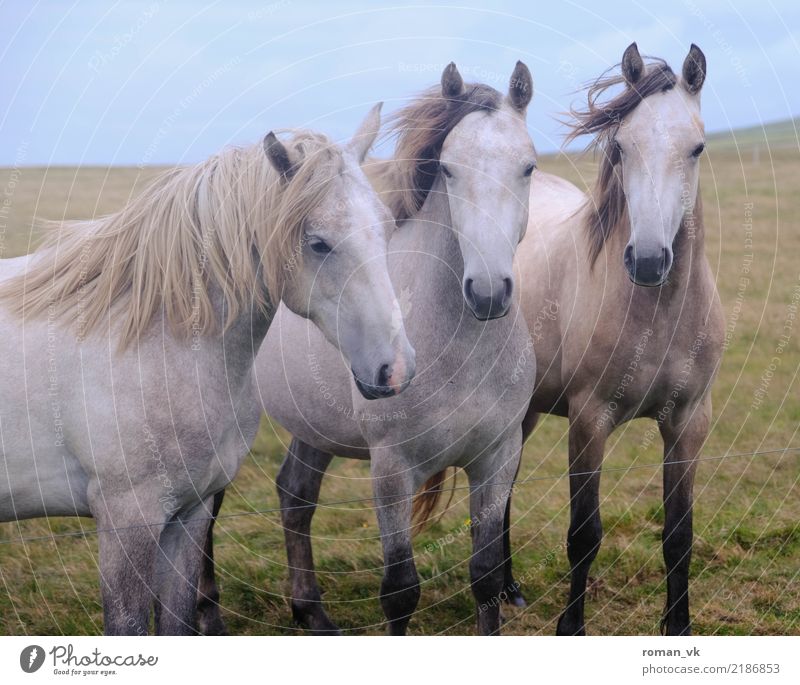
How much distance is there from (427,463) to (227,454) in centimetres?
117

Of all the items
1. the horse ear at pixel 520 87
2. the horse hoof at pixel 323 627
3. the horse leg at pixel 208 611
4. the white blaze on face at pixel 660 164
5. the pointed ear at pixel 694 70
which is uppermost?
the pointed ear at pixel 694 70

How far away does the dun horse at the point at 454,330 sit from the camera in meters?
4.12

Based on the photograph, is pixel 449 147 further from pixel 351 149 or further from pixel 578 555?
pixel 578 555

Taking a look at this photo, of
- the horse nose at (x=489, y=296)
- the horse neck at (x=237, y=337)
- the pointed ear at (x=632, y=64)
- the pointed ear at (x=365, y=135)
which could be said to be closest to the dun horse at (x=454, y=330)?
the horse nose at (x=489, y=296)

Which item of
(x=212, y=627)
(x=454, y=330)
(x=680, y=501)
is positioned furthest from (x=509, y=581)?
(x=454, y=330)

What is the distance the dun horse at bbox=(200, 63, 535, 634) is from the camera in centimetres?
412

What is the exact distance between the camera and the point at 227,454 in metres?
3.79

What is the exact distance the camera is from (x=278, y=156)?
3.51 meters

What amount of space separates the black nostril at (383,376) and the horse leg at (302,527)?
2349 millimetres

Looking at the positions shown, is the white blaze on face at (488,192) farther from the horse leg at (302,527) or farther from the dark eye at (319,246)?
the horse leg at (302,527)

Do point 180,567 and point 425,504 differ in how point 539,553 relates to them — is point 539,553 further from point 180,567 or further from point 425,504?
point 180,567

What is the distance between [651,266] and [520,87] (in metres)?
1.05
